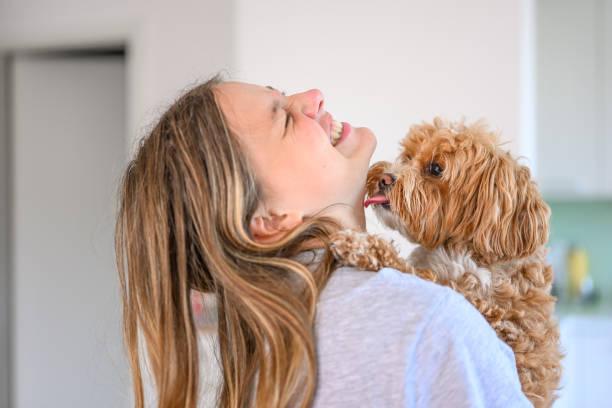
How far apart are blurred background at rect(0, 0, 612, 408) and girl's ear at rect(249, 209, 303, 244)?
1.08m

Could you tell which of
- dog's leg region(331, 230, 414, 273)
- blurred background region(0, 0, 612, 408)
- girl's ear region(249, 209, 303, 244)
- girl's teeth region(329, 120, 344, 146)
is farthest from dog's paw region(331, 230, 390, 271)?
blurred background region(0, 0, 612, 408)

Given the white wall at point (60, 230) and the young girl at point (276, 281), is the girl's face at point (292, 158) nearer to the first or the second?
the young girl at point (276, 281)

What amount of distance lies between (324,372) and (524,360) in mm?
645

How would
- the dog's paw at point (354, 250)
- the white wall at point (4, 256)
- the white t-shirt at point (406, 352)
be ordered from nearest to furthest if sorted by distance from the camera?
the white t-shirt at point (406, 352) → the dog's paw at point (354, 250) → the white wall at point (4, 256)

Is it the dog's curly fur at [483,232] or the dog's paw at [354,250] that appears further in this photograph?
the dog's curly fur at [483,232]

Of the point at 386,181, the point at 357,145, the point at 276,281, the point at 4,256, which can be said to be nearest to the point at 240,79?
the point at 386,181

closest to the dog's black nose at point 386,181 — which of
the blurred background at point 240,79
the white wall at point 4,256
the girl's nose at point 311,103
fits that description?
the girl's nose at point 311,103

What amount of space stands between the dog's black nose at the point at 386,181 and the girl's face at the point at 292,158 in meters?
0.23

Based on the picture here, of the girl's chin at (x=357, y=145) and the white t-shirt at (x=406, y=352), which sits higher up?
the girl's chin at (x=357, y=145)

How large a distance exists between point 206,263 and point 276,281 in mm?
162

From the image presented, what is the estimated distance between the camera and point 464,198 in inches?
55.7

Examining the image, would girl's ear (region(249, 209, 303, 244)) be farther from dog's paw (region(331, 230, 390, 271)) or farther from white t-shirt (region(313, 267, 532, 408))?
white t-shirt (region(313, 267, 532, 408))

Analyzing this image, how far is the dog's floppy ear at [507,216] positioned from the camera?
52.5 inches

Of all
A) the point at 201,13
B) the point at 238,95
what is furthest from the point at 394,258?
the point at 201,13
